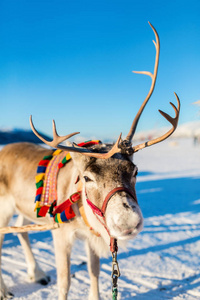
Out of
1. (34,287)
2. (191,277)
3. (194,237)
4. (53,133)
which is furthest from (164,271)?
(53,133)

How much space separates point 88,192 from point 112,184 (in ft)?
1.21

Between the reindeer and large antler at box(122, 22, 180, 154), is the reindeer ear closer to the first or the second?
the reindeer

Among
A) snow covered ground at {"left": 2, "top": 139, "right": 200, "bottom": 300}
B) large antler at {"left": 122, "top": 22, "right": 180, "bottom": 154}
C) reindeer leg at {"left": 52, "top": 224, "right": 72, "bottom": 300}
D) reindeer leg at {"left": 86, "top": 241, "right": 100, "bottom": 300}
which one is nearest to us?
large antler at {"left": 122, "top": 22, "right": 180, "bottom": 154}

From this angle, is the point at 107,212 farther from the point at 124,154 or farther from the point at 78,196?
the point at 78,196

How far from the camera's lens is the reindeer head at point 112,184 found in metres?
2.00

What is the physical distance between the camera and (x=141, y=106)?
116 inches

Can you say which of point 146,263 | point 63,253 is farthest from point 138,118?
point 146,263

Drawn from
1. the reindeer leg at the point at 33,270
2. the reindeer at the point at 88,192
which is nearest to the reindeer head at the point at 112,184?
the reindeer at the point at 88,192

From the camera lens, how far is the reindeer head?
2.00m

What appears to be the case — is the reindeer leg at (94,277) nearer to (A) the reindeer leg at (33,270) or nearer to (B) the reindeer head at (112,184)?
(A) the reindeer leg at (33,270)

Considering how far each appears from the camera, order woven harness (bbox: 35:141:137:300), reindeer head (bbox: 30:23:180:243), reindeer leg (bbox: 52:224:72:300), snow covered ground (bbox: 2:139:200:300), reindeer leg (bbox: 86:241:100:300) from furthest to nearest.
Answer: snow covered ground (bbox: 2:139:200:300)
reindeer leg (bbox: 86:241:100:300)
reindeer leg (bbox: 52:224:72:300)
woven harness (bbox: 35:141:137:300)
reindeer head (bbox: 30:23:180:243)

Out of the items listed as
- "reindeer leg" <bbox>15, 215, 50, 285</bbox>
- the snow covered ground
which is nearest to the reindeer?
"reindeer leg" <bbox>15, 215, 50, 285</bbox>

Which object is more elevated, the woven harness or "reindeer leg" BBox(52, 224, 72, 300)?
the woven harness

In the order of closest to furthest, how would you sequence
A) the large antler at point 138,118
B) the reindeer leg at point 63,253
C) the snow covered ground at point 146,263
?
the large antler at point 138,118 < the reindeer leg at point 63,253 < the snow covered ground at point 146,263
